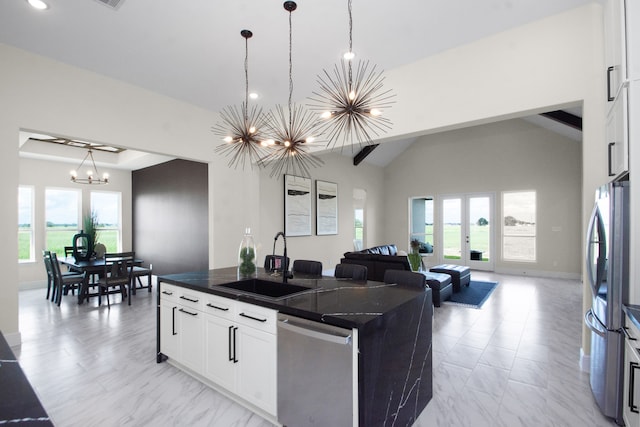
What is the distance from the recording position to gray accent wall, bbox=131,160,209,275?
6352 millimetres

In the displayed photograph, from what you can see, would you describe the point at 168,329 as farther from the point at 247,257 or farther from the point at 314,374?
the point at 314,374

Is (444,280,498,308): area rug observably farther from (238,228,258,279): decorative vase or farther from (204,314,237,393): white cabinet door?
(204,314,237,393): white cabinet door

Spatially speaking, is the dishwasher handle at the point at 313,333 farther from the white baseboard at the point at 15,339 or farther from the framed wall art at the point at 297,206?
the framed wall art at the point at 297,206

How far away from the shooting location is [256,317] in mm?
2117

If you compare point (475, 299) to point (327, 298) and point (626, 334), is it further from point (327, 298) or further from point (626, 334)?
point (327, 298)

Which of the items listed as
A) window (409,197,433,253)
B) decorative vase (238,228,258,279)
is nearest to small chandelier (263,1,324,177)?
decorative vase (238,228,258,279)

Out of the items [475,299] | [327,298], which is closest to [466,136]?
[475,299]

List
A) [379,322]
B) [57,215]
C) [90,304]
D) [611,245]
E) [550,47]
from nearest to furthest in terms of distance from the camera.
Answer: [379,322]
[611,245]
[550,47]
[90,304]
[57,215]

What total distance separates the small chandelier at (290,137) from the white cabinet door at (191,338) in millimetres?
1708

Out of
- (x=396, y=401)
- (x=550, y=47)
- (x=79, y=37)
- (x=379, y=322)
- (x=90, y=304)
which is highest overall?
(x=79, y=37)

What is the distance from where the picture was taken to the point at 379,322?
5.65ft

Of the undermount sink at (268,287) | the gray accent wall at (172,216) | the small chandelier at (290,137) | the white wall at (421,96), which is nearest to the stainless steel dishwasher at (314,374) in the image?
the undermount sink at (268,287)

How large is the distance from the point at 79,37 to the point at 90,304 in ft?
13.6

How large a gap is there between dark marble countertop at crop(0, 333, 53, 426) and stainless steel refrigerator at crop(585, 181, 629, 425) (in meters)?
2.94
